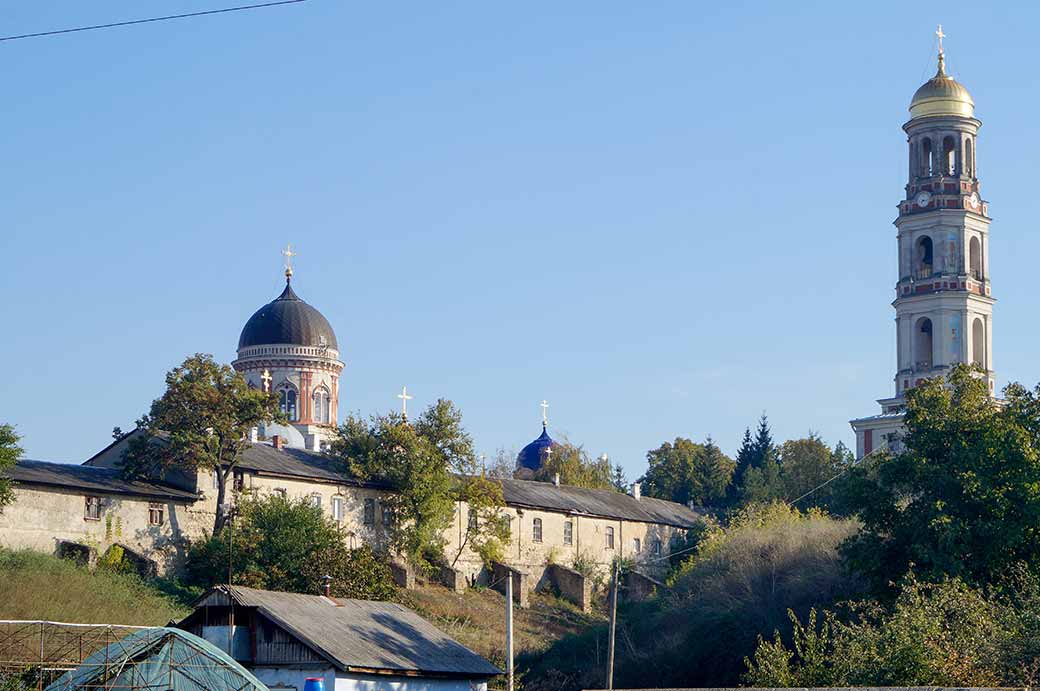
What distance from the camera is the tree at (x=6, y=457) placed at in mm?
51875

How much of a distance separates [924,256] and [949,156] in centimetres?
452

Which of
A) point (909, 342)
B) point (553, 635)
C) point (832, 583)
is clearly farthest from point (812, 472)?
point (832, 583)

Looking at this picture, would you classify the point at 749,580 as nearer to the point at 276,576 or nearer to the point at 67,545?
the point at 276,576

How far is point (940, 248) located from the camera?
7600 cm

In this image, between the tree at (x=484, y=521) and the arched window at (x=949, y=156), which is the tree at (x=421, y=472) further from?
the arched window at (x=949, y=156)

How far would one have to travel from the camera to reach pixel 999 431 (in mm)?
42219

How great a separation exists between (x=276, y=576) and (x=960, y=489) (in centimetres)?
2208

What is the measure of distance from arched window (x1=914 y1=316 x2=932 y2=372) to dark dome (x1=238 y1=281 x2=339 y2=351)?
28328 mm

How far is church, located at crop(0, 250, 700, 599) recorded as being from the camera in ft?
182

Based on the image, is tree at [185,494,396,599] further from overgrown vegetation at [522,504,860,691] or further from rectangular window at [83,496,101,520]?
overgrown vegetation at [522,504,860,691]

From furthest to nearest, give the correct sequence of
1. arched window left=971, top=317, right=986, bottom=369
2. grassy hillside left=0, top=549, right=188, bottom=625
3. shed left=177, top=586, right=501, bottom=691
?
arched window left=971, top=317, right=986, bottom=369
grassy hillside left=0, top=549, right=188, bottom=625
shed left=177, top=586, right=501, bottom=691

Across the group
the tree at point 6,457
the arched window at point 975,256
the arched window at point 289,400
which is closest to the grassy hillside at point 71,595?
the tree at point 6,457

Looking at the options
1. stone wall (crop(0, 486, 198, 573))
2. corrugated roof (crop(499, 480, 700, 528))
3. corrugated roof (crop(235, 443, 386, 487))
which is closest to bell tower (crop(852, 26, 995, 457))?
corrugated roof (crop(499, 480, 700, 528))

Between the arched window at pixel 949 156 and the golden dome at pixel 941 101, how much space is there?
1.27 m
